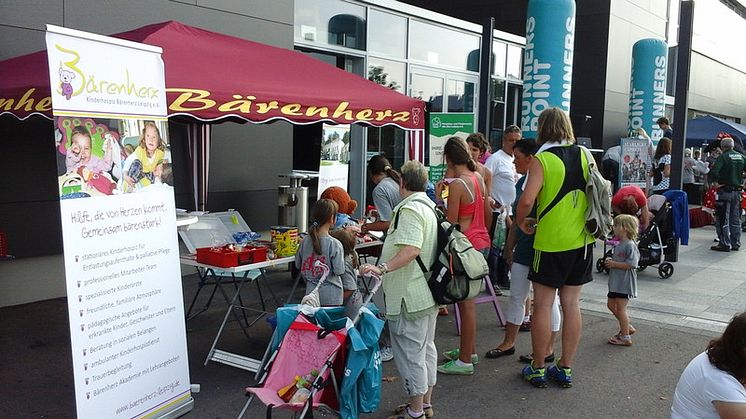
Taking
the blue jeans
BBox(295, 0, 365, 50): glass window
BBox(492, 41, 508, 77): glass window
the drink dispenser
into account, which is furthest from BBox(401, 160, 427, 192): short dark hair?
BBox(492, 41, 508, 77): glass window

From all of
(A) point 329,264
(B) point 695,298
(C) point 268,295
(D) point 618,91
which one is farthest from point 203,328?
(D) point 618,91

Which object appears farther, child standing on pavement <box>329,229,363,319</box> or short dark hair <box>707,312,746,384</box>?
child standing on pavement <box>329,229,363,319</box>

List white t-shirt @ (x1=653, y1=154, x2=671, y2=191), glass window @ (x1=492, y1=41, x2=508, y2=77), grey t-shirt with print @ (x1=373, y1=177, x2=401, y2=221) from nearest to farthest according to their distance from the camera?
grey t-shirt with print @ (x1=373, y1=177, x2=401, y2=221) < white t-shirt @ (x1=653, y1=154, x2=671, y2=191) < glass window @ (x1=492, y1=41, x2=508, y2=77)

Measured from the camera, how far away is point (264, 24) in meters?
8.73

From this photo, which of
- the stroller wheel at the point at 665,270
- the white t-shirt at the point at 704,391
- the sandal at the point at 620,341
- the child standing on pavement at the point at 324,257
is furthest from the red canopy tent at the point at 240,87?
the stroller wheel at the point at 665,270

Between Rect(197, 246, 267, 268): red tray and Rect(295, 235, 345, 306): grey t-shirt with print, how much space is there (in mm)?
426

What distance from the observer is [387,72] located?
11.3 meters

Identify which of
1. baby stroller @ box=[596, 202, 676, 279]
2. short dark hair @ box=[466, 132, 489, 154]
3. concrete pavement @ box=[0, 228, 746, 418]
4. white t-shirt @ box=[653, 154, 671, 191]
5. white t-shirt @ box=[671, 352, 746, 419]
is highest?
short dark hair @ box=[466, 132, 489, 154]

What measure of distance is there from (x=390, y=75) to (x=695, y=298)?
622 cm

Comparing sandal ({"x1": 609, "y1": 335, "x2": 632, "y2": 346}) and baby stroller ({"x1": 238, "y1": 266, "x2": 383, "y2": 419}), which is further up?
baby stroller ({"x1": 238, "y1": 266, "x2": 383, "y2": 419})

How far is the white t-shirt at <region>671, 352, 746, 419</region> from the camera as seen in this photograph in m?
2.48

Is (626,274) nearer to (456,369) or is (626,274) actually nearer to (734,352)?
(456,369)

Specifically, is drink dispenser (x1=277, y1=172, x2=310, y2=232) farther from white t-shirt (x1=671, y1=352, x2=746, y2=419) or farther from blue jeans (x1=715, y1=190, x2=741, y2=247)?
blue jeans (x1=715, y1=190, x2=741, y2=247)

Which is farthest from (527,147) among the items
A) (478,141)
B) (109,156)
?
(109,156)
